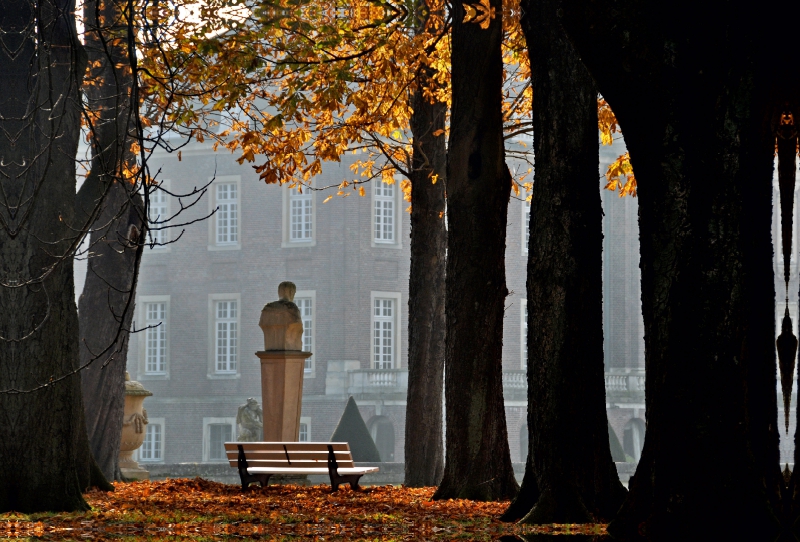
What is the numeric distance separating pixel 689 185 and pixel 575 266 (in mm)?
2708

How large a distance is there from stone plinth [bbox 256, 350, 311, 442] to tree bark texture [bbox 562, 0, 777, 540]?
32.9 ft

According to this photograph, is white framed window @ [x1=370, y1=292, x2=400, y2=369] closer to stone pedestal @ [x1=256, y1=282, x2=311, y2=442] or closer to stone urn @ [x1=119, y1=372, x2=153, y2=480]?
stone urn @ [x1=119, y1=372, x2=153, y2=480]

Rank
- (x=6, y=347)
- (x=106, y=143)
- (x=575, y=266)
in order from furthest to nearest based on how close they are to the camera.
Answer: (x=106, y=143) → (x=6, y=347) → (x=575, y=266)

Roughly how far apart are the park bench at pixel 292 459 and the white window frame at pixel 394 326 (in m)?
25.5

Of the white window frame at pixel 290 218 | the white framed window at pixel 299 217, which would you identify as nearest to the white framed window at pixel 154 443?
the white window frame at pixel 290 218

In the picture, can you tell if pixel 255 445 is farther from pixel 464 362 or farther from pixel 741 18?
pixel 741 18

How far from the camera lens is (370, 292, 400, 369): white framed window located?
3975cm

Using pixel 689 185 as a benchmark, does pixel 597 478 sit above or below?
below

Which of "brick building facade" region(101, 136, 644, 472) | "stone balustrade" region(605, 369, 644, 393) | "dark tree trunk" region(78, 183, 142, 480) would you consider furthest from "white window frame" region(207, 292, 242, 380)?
"dark tree trunk" region(78, 183, 142, 480)

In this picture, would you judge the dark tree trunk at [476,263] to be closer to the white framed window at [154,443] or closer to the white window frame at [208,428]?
the white window frame at [208,428]

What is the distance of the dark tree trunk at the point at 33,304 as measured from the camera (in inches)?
352

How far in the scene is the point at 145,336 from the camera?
41375 millimetres

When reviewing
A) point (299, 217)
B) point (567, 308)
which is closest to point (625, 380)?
point (299, 217)

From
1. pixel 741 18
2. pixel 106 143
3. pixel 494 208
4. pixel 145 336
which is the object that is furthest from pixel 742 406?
pixel 145 336
